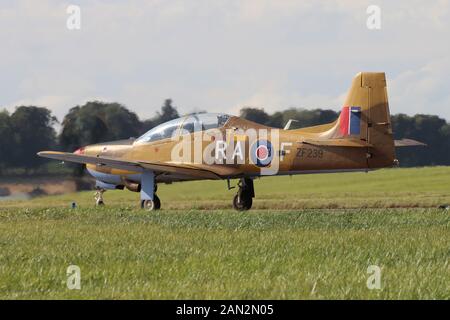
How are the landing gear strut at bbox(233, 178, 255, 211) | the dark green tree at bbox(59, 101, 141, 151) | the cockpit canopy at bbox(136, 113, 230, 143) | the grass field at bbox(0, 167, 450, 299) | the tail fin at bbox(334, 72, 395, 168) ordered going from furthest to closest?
the dark green tree at bbox(59, 101, 141, 151)
the landing gear strut at bbox(233, 178, 255, 211)
the cockpit canopy at bbox(136, 113, 230, 143)
the tail fin at bbox(334, 72, 395, 168)
the grass field at bbox(0, 167, 450, 299)

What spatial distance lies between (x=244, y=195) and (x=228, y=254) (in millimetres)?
15123

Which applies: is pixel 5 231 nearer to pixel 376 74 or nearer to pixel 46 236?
pixel 46 236

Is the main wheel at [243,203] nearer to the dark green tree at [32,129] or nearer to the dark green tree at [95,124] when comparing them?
the dark green tree at [95,124]

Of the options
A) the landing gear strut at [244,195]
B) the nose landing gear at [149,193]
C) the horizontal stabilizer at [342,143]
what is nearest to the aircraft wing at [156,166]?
the nose landing gear at [149,193]

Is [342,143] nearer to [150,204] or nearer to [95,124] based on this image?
[150,204]

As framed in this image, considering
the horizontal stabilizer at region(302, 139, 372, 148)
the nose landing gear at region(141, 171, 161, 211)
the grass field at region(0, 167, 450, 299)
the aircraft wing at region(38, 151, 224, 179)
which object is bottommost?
the grass field at region(0, 167, 450, 299)

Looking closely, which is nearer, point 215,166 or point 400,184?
point 215,166

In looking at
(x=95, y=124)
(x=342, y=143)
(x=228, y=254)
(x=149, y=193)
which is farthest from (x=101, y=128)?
(x=228, y=254)

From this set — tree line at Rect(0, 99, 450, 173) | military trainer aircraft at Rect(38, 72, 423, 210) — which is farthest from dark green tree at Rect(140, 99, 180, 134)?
military trainer aircraft at Rect(38, 72, 423, 210)

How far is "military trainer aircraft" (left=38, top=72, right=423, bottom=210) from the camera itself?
2645cm

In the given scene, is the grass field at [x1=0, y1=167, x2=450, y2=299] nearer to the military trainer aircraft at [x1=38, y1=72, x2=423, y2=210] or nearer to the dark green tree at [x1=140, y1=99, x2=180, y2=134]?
the military trainer aircraft at [x1=38, y1=72, x2=423, y2=210]

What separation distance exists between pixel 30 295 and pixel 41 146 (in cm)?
4449
